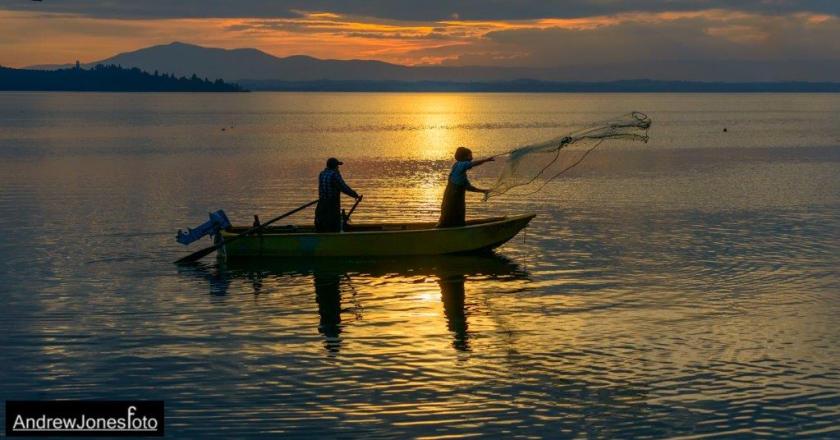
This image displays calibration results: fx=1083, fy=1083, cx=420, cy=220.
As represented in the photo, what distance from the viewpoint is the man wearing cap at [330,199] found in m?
24.7

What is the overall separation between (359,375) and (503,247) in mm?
12392

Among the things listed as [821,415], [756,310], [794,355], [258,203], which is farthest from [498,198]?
[821,415]

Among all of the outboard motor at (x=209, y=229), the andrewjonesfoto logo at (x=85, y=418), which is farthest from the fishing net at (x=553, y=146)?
the andrewjonesfoto logo at (x=85, y=418)

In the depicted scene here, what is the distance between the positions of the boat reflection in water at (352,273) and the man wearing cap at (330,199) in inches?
33.3

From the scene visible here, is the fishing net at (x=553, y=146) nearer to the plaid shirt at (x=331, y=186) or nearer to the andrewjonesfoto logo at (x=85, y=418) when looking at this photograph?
the plaid shirt at (x=331, y=186)

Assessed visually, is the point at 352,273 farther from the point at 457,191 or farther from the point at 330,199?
the point at 457,191

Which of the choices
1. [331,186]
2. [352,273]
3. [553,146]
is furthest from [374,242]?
[553,146]

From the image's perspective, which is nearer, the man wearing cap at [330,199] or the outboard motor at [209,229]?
the man wearing cap at [330,199]

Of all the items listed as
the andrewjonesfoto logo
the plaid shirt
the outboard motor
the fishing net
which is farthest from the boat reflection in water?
the andrewjonesfoto logo

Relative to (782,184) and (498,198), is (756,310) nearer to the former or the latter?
(498,198)

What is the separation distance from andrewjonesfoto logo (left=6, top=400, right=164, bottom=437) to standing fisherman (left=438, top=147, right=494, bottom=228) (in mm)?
11853

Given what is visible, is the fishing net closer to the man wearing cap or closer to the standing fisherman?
the standing fisherman

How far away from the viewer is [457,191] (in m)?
24.9

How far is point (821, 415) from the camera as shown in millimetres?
13625
